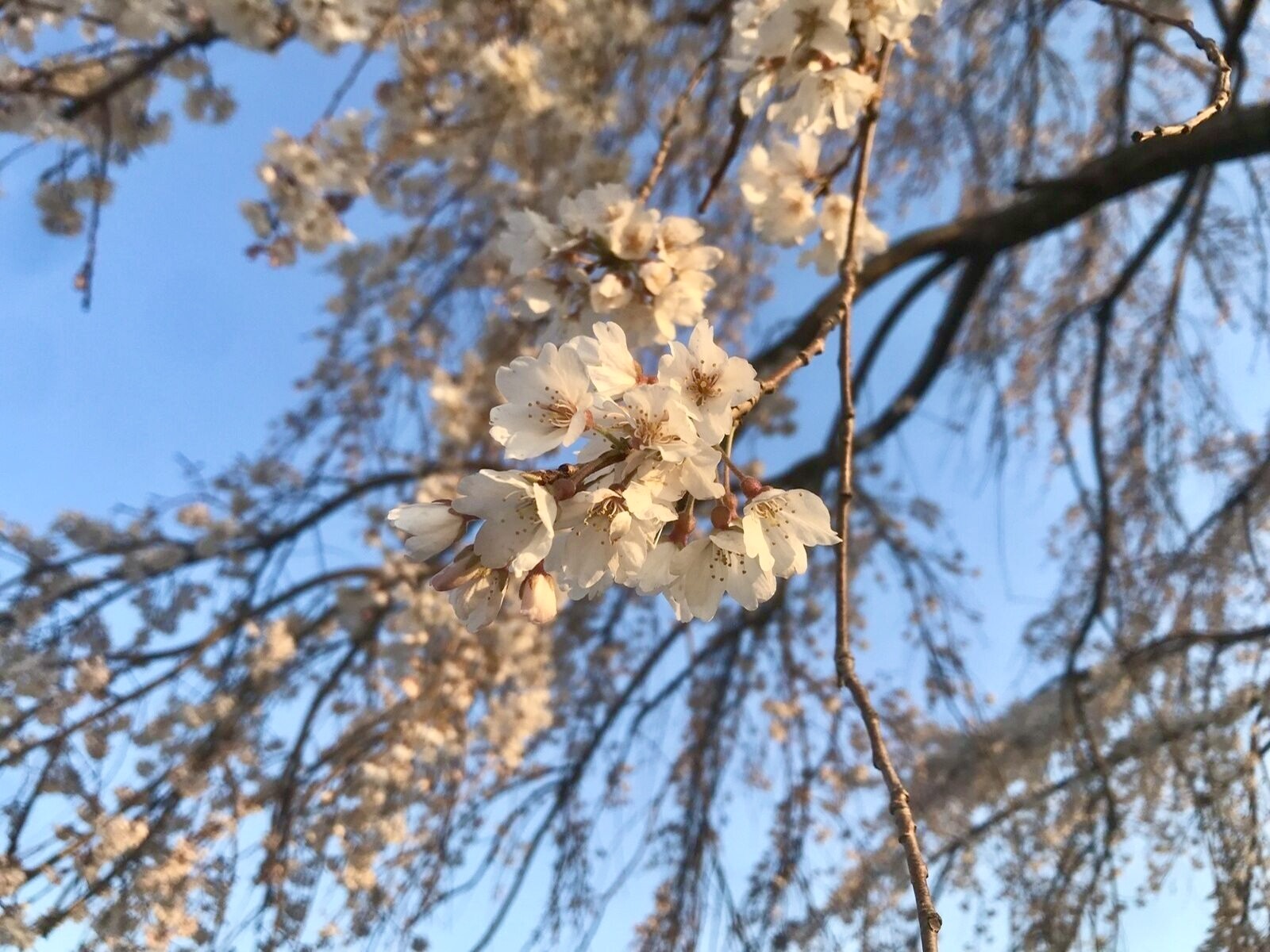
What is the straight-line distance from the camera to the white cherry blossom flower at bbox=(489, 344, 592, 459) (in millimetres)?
836

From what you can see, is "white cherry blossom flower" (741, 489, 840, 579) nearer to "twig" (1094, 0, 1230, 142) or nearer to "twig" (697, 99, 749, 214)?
"twig" (1094, 0, 1230, 142)

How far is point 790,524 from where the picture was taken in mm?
882

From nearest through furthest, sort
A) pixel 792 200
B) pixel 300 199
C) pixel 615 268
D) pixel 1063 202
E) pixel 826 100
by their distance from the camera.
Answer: pixel 615 268 → pixel 826 100 → pixel 792 200 → pixel 300 199 → pixel 1063 202

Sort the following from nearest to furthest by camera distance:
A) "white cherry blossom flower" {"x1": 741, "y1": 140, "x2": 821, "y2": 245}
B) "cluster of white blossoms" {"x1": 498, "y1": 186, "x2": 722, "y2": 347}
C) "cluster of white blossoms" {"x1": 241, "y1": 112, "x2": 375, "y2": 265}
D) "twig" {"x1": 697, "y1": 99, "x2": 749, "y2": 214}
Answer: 1. "cluster of white blossoms" {"x1": 498, "y1": 186, "x2": 722, "y2": 347}
2. "twig" {"x1": 697, "y1": 99, "x2": 749, "y2": 214}
3. "white cherry blossom flower" {"x1": 741, "y1": 140, "x2": 821, "y2": 245}
4. "cluster of white blossoms" {"x1": 241, "y1": 112, "x2": 375, "y2": 265}

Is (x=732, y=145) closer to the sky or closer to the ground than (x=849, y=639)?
closer to the sky

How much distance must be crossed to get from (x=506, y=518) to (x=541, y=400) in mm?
140

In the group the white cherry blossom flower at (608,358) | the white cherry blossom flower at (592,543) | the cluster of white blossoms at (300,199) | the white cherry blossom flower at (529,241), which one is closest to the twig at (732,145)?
the white cherry blossom flower at (529,241)

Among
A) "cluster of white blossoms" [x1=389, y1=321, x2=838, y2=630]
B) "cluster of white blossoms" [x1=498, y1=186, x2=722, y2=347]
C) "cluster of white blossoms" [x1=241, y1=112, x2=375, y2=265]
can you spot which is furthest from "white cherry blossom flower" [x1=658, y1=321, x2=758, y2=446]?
"cluster of white blossoms" [x1=241, y1=112, x2=375, y2=265]

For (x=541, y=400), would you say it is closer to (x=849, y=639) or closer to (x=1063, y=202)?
(x=849, y=639)

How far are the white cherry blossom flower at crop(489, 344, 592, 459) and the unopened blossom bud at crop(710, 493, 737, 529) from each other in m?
0.18

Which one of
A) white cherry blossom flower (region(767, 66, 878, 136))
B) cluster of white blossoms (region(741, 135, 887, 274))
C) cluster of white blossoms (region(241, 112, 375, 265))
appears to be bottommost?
white cherry blossom flower (region(767, 66, 878, 136))

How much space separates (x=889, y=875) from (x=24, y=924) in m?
2.99

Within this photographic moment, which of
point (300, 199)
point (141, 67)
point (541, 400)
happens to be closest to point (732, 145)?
point (541, 400)

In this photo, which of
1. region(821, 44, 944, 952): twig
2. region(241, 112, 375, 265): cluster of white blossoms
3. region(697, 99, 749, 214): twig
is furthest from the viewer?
region(241, 112, 375, 265): cluster of white blossoms
